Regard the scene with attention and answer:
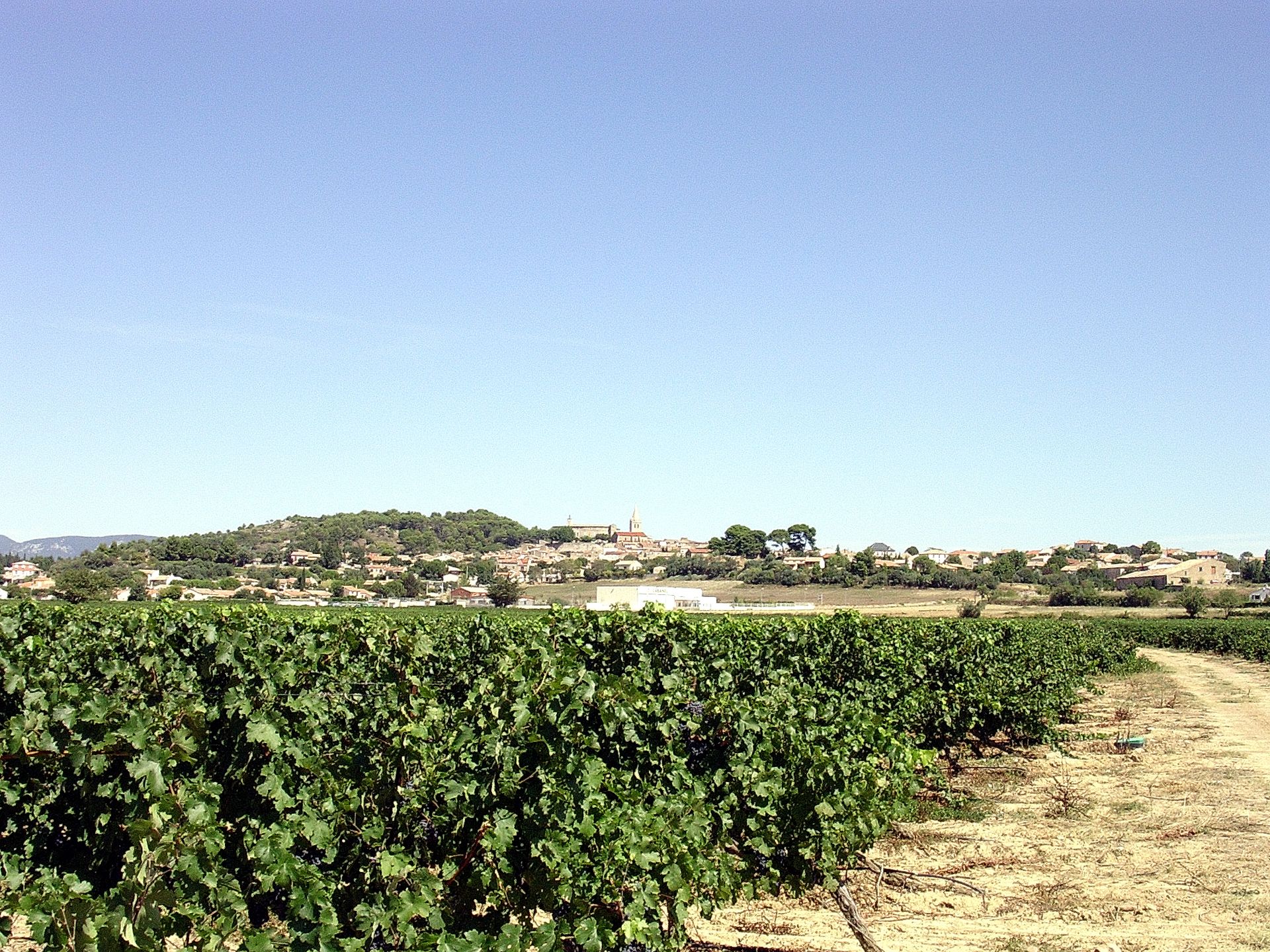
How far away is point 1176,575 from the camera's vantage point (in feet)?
353

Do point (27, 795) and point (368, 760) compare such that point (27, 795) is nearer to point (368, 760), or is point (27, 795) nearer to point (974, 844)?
point (368, 760)

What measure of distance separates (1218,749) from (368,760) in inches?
591

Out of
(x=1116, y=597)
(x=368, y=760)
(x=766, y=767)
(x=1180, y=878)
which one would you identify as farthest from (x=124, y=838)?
(x=1116, y=597)

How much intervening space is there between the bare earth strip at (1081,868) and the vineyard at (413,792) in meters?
0.50

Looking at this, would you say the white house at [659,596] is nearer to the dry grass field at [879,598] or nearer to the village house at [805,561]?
the dry grass field at [879,598]

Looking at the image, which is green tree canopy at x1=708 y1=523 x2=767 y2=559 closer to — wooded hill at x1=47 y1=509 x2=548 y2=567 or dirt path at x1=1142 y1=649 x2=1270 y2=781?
wooded hill at x1=47 y1=509 x2=548 y2=567

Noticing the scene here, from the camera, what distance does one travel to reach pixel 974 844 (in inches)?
395

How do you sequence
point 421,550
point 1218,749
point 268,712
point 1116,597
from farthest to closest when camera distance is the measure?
point 421,550 < point 1116,597 < point 1218,749 < point 268,712

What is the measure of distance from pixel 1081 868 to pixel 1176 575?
111297 mm

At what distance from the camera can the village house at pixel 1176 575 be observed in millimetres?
101812

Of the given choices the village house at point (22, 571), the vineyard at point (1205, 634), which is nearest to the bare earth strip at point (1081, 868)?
the vineyard at point (1205, 634)

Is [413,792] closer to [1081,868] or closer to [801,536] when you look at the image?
[1081,868]

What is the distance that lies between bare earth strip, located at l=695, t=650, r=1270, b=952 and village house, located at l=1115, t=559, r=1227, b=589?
309 ft

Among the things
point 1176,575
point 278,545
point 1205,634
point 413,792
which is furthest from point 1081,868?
point 278,545
